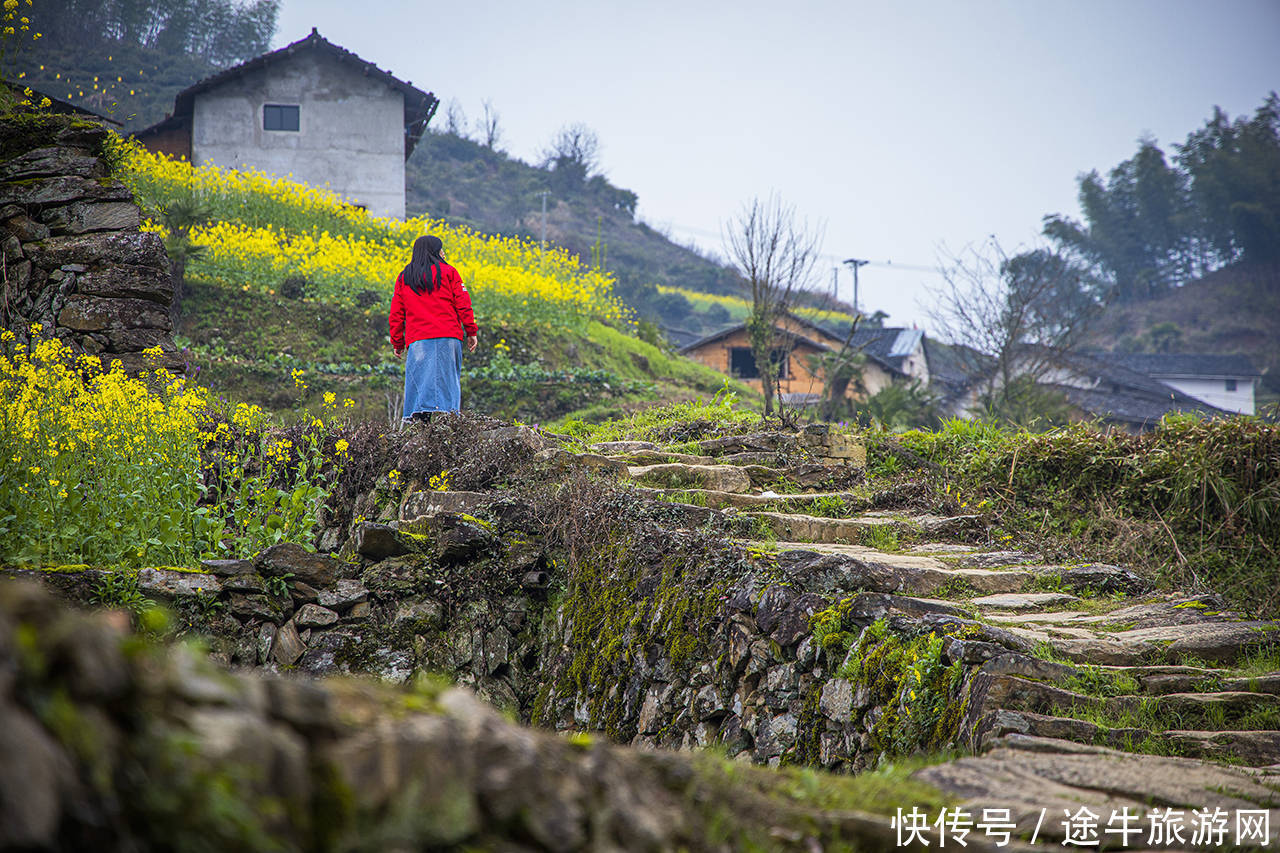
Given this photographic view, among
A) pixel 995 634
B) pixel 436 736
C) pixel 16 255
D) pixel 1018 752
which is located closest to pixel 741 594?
pixel 995 634

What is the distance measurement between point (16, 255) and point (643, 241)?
2081 inches

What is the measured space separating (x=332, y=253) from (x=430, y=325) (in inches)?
342

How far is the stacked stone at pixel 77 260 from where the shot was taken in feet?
23.1

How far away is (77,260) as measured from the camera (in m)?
7.18

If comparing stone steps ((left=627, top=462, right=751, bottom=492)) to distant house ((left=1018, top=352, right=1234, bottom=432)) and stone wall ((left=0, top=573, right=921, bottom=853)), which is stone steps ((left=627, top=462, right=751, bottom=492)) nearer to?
stone wall ((left=0, top=573, right=921, bottom=853))

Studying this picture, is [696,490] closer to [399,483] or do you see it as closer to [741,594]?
[741,594]

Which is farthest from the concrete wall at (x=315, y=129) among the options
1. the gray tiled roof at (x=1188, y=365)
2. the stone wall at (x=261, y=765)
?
the gray tiled roof at (x=1188, y=365)

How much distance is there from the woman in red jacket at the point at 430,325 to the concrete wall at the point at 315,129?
17.2 m

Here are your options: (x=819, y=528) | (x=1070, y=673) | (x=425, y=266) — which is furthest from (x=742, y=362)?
(x=1070, y=673)

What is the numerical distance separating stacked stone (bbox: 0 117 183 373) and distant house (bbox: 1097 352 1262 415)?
140ft

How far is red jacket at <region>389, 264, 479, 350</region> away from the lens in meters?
7.50

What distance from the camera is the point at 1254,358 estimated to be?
148ft

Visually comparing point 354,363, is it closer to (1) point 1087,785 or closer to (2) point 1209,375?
(1) point 1087,785

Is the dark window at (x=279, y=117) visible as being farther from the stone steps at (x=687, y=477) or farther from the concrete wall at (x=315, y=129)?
the stone steps at (x=687, y=477)
